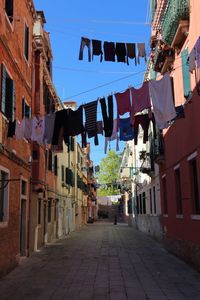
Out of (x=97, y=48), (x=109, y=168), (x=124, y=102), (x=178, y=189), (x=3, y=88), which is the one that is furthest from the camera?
(x=109, y=168)

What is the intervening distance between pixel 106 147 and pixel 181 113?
2.23 meters

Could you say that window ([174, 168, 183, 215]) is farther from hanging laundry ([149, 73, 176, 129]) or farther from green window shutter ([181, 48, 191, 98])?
hanging laundry ([149, 73, 176, 129])

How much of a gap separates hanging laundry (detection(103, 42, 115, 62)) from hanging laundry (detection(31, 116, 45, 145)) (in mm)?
2526

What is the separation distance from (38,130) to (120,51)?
3.28 m

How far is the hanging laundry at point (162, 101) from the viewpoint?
31.9 ft

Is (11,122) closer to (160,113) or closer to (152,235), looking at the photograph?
(160,113)

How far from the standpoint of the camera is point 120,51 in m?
12.6

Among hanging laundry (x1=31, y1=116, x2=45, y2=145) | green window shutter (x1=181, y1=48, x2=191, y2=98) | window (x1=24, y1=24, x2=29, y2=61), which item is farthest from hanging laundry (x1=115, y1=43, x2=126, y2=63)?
window (x1=24, y1=24, x2=29, y2=61)

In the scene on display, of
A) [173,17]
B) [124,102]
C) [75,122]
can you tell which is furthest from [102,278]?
[173,17]

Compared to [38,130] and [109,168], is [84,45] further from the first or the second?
[109,168]

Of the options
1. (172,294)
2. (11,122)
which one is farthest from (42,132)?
(172,294)

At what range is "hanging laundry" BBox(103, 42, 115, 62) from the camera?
40.6ft

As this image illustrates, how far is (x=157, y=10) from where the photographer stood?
17797mm

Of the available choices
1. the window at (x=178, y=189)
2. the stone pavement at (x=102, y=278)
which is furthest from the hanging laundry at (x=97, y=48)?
the stone pavement at (x=102, y=278)
